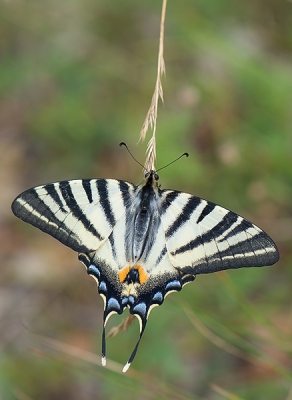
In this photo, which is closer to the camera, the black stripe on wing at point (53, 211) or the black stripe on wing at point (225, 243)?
→ the black stripe on wing at point (225, 243)

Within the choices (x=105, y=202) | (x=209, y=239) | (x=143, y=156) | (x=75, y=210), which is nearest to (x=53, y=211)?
(x=75, y=210)

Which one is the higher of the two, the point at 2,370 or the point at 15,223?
the point at 15,223

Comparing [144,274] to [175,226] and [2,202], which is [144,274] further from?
[2,202]

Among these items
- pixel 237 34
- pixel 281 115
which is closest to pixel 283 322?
pixel 281 115

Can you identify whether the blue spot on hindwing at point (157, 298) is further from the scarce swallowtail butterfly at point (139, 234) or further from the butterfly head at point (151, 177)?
the butterfly head at point (151, 177)

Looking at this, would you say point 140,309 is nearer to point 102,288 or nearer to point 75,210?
point 102,288

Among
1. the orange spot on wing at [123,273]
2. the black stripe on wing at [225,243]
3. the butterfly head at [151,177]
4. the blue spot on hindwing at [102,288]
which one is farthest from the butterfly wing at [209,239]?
the blue spot on hindwing at [102,288]
